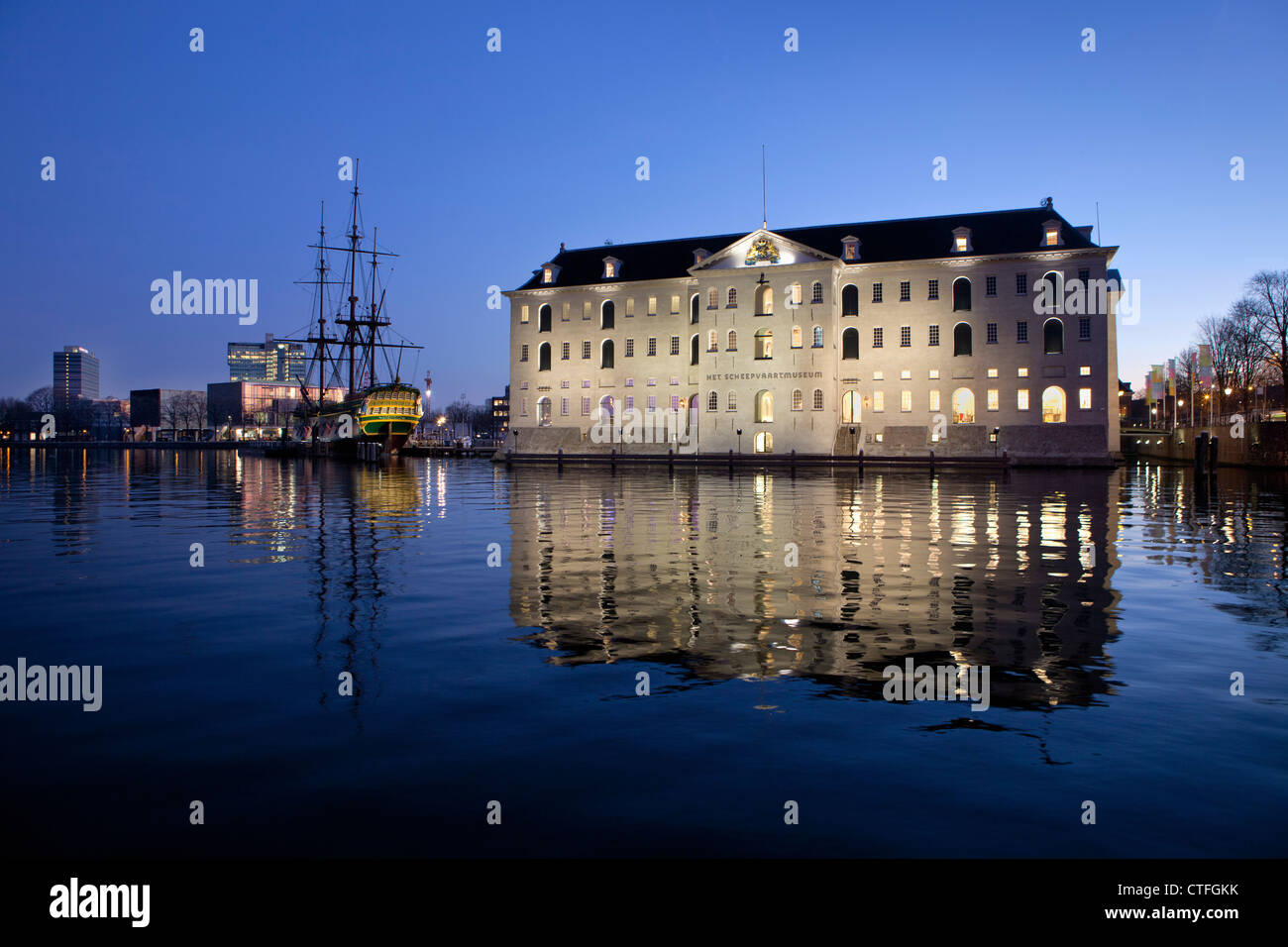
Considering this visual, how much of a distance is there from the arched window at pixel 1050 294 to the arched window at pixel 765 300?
65.9ft

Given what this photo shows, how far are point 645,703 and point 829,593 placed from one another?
520 centimetres

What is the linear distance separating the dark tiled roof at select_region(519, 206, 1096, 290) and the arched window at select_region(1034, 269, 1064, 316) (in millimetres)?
2354

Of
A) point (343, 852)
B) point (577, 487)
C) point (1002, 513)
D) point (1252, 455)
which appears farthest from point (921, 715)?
point (1252, 455)

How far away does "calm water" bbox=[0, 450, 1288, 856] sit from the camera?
14.7ft

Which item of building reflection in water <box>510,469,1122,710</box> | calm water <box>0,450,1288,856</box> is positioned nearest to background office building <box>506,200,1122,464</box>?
building reflection in water <box>510,469,1122,710</box>

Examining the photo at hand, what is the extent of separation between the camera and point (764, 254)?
233ft

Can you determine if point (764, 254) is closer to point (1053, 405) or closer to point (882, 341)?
point (882, 341)

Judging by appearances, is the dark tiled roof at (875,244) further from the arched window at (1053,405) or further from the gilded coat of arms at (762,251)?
the arched window at (1053,405)

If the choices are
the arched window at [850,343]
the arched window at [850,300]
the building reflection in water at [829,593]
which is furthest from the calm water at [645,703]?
the arched window at [850,300]

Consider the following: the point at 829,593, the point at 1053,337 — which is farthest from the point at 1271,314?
the point at 829,593

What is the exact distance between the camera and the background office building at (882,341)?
2643 inches

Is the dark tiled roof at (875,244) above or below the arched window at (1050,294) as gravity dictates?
above

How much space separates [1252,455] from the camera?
5809 centimetres
